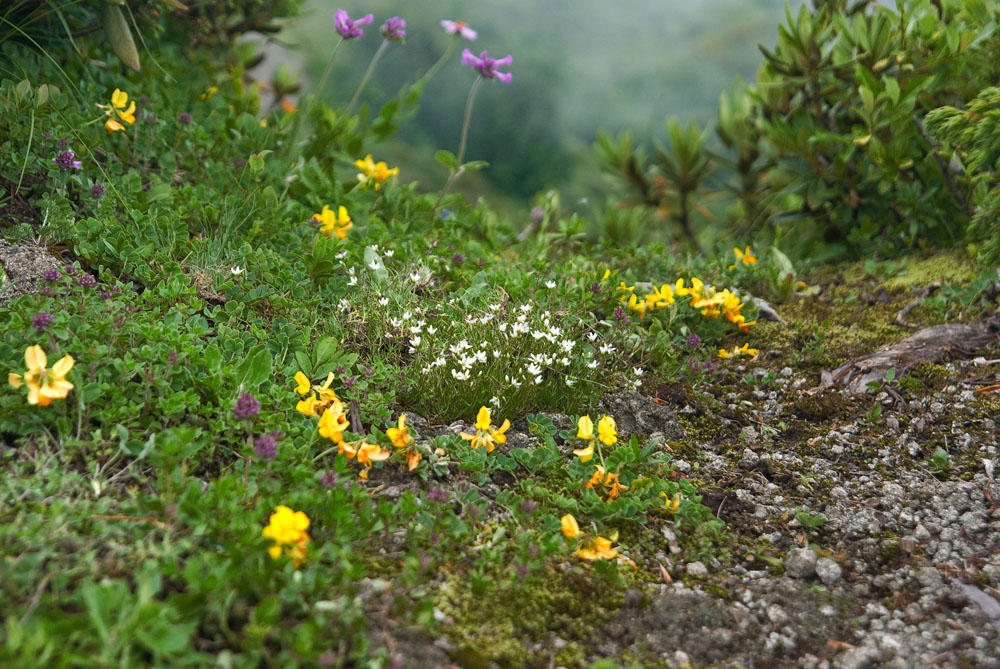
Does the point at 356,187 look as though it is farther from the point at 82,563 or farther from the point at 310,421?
the point at 82,563

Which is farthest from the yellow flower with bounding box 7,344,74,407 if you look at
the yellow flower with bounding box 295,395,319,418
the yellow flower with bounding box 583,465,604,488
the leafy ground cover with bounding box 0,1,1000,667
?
the yellow flower with bounding box 583,465,604,488

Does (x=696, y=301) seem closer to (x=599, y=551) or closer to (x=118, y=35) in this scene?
(x=599, y=551)

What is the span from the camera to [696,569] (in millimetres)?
2064

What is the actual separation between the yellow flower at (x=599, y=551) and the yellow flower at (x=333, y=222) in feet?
6.56

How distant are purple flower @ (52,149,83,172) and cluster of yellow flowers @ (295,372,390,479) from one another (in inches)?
59.6

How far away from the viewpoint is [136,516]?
1741 millimetres

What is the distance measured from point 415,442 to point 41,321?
3.62ft

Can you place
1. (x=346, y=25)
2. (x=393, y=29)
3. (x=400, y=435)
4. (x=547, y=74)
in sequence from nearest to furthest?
(x=400, y=435), (x=346, y=25), (x=393, y=29), (x=547, y=74)

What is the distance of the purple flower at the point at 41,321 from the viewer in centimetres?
209

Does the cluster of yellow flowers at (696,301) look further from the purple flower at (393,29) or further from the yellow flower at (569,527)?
the purple flower at (393,29)

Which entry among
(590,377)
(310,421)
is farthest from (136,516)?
(590,377)

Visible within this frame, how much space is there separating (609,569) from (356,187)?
2809 millimetres

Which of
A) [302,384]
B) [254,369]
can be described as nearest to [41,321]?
[254,369]

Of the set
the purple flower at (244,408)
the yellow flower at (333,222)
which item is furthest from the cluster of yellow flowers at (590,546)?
the yellow flower at (333,222)
